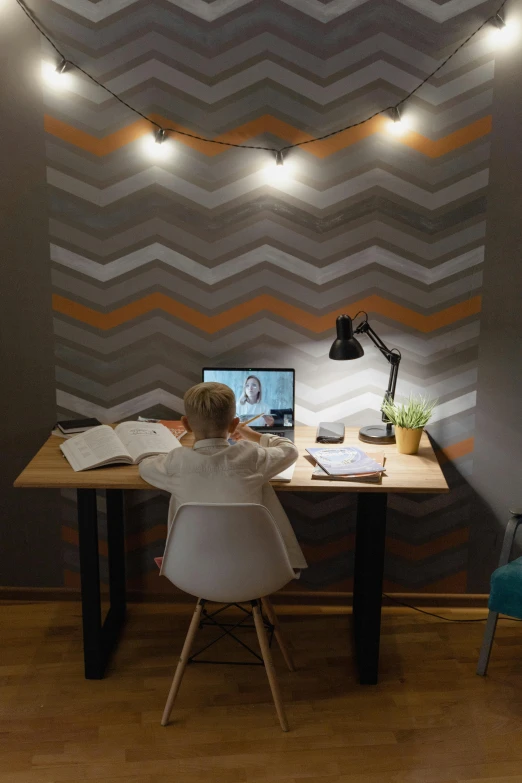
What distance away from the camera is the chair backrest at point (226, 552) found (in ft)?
6.44

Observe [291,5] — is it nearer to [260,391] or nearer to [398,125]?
[398,125]

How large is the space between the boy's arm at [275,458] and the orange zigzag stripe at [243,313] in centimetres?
69

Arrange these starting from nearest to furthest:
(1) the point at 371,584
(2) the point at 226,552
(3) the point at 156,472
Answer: (2) the point at 226,552 → (3) the point at 156,472 → (1) the point at 371,584

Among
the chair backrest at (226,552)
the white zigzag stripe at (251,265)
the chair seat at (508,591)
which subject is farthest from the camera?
the white zigzag stripe at (251,265)

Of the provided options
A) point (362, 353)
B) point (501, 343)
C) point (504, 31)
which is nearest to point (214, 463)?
point (362, 353)

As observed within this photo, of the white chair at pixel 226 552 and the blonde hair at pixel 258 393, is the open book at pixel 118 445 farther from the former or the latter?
the white chair at pixel 226 552

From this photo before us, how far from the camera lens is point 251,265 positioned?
2.83m

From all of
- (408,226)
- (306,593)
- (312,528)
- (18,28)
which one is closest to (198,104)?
(18,28)

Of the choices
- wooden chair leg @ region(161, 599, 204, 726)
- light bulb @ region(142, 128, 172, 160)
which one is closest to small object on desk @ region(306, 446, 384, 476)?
wooden chair leg @ region(161, 599, 204, 726)

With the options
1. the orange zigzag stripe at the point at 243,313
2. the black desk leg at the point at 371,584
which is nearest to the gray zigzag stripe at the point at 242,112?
the orange zigzag stripe at the point at 243,313

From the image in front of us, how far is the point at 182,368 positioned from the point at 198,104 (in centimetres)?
98

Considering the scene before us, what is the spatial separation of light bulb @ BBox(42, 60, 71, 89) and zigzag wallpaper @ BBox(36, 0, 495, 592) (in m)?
0.03

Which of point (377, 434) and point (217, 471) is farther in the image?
point (377, 434)

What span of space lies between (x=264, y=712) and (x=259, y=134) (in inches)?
79.1
